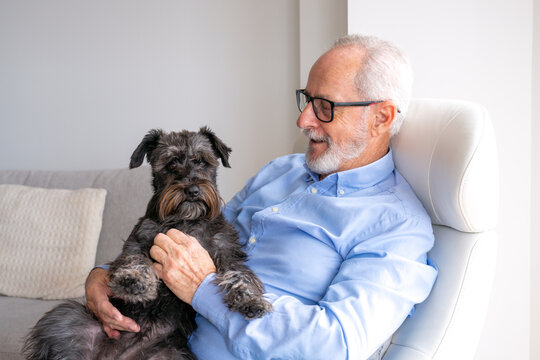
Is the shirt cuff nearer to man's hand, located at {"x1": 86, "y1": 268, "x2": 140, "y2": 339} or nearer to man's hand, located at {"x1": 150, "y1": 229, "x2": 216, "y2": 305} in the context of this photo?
man's hand, located at {"x1": 150, "y1": 229, "x2": 216, "y2": 305}

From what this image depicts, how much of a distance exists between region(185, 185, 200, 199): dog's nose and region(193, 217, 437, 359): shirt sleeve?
0.36 meters

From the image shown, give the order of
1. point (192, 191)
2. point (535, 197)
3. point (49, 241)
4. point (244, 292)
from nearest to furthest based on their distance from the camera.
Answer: point (244, 292) < point (192, 191) < point (535, 197) < point (49, 241)

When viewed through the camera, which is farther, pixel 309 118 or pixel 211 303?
pixel 309 118

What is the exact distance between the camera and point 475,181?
1.56 metres

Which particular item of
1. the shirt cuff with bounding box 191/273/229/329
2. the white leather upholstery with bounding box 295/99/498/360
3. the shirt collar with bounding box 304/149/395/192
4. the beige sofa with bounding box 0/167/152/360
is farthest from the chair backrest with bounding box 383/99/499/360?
the beige sofa with bounding box 0/167/152/360

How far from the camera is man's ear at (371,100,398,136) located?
1.90m

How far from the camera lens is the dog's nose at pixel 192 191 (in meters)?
1.81

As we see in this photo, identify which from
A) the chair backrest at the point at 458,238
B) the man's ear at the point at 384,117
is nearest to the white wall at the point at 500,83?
the man's ear at the point at 384,117

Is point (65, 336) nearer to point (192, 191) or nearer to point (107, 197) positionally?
point (192, 191)

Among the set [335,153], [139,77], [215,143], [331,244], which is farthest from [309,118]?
[139,77]

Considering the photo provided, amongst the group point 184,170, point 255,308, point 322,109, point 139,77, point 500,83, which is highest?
point 139,77

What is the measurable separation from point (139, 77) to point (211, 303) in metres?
2.75

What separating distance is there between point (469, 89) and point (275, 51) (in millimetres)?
1606

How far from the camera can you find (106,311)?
1.70 meters
